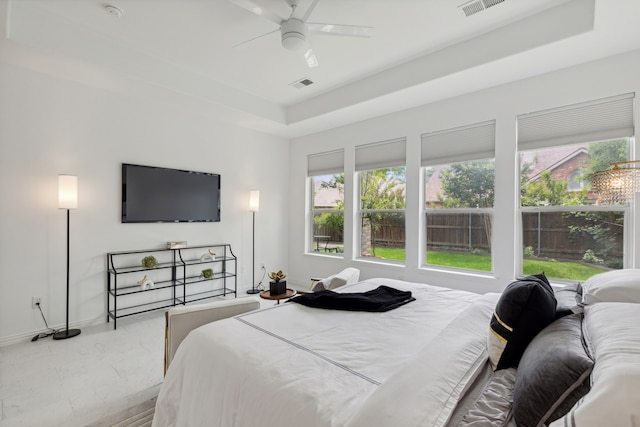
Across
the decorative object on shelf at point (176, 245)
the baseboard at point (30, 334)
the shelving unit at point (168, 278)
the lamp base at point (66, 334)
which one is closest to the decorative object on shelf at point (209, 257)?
the shelving unit at point (168, 278)

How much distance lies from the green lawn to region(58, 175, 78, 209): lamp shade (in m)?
3.81

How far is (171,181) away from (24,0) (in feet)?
7.03

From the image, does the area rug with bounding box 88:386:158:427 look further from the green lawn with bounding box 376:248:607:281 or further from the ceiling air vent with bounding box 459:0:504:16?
the ceiling air vent with bounding box 459:0:504:16

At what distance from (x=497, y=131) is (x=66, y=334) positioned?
5112 millimetres

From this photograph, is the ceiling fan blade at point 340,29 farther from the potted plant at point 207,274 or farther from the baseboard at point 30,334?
the baseboard at point 30,334

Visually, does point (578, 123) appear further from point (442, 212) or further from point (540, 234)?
point (442, 212)

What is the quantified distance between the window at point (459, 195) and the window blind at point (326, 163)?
1428 millimetres

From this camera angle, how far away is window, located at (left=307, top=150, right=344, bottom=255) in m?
5.09

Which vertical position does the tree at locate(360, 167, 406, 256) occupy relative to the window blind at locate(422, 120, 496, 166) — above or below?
below

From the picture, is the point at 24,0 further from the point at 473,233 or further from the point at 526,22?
the point at 473,233

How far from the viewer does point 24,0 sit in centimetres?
252

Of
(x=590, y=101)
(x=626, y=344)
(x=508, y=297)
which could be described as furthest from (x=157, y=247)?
(x=590, y=101)

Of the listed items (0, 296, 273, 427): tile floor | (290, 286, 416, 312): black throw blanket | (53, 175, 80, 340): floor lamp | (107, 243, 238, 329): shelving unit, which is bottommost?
(0, 296, 273, 427): tile floor

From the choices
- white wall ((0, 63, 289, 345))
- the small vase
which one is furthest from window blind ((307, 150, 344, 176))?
the small vase
